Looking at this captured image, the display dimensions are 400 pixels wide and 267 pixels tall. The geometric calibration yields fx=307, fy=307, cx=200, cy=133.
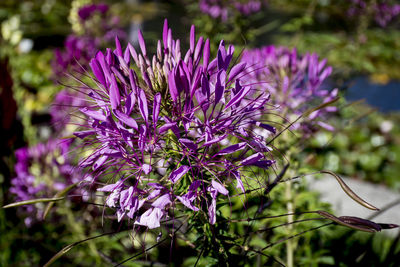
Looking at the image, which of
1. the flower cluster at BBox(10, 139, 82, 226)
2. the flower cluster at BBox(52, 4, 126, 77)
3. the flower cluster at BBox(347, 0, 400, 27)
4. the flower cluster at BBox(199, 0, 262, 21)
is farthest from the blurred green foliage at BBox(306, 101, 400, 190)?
the flower cluster at BBox(10, 139, 82, 226)

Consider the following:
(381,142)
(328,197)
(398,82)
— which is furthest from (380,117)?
(328,197)

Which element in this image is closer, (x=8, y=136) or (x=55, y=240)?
(x=55, y=240)

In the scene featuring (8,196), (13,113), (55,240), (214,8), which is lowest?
(55,240)

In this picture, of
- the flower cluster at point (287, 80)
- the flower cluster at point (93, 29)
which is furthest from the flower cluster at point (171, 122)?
the flower cluster at point (93, 29)

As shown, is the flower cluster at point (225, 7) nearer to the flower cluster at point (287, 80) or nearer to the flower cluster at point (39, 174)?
the flower cluster at point (287, 80)

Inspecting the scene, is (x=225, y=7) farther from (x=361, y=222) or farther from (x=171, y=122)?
(x=361, y=222)

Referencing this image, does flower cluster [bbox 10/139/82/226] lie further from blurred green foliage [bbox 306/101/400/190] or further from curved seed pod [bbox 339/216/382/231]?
blurred green foliage [bbox 306/101/400/190]

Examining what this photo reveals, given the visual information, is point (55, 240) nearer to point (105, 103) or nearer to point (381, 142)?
point (105, 103)
